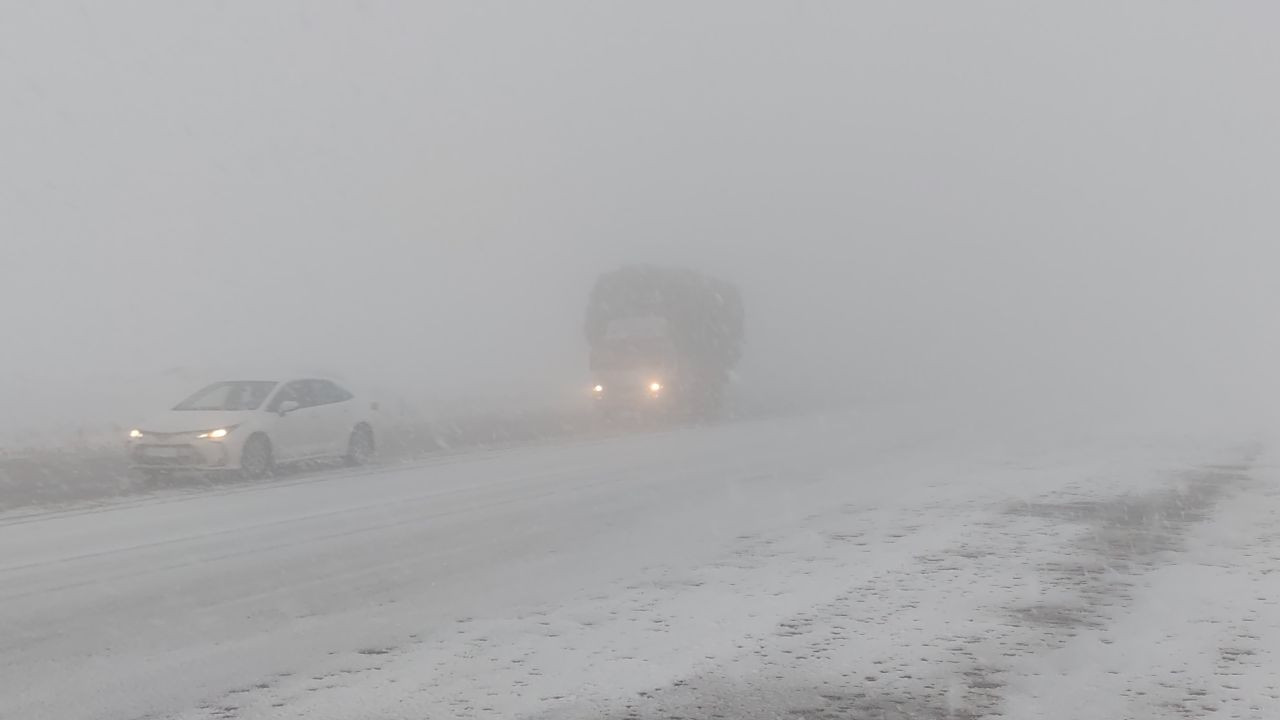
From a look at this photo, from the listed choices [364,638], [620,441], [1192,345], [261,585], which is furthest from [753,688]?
[1192,345]

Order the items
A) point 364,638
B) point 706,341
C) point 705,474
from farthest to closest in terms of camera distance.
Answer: point 706,341 < point 705,474 < point 364,638

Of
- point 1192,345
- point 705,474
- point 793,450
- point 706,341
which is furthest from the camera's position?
point 1192,345

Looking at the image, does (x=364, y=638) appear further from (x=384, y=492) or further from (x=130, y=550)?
(x=384, y=492)

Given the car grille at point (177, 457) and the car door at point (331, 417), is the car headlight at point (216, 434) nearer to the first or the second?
the car grille at point (177, 457)

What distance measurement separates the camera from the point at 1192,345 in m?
89.9

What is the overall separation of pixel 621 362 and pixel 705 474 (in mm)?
15808

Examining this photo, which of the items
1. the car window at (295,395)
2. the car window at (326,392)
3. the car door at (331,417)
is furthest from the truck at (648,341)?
the car window at (295,395)

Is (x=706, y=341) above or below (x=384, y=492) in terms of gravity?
above

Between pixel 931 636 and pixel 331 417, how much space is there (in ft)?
42.5

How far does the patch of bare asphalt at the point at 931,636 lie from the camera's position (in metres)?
4.92

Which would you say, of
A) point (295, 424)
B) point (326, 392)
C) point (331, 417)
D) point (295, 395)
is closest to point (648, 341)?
point (326, 392)

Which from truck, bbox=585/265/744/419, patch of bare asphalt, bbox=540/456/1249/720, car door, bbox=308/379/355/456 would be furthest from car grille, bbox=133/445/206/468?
truck, bbox=585/265/744/419

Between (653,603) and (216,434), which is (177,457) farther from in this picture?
(653,603)

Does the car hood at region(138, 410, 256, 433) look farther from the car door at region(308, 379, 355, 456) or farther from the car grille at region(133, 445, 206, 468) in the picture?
the car door at region(308, 379, 355, 456)
